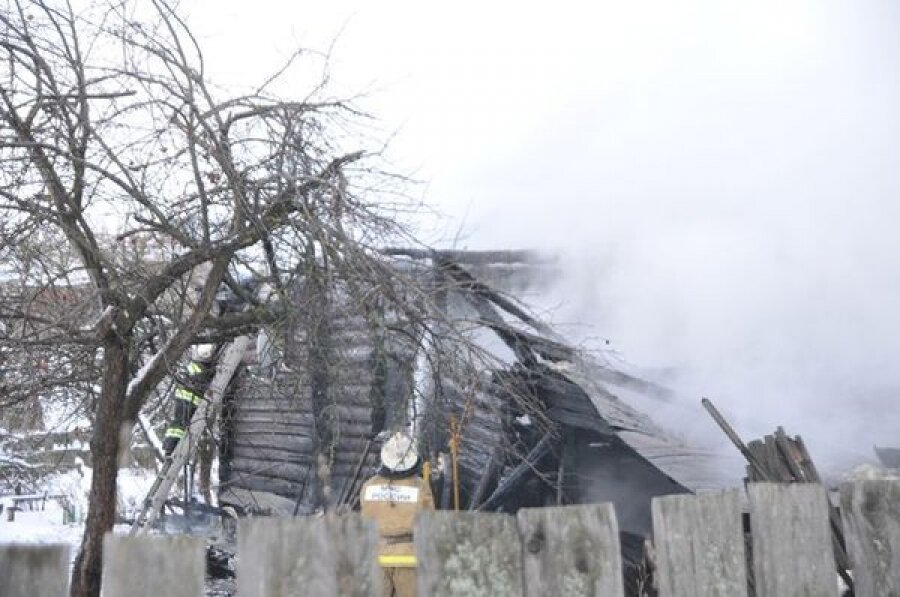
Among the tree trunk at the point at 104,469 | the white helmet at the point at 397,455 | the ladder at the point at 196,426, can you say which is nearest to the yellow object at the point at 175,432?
the ladder at the point at 196,426

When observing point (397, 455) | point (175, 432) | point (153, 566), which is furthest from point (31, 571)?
point (175, 432)

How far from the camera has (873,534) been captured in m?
2.43

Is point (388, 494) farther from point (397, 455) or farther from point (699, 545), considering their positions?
point (699, 545)

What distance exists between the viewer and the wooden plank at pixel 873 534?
2.42m

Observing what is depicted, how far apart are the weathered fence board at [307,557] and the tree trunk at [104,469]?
2.24 meters

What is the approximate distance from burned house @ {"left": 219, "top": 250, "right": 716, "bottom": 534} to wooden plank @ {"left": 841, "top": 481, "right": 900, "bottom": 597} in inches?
69.5

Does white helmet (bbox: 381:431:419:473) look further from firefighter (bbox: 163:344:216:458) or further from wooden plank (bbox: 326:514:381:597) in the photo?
wooden plank (bbox: 326:514:381:597)

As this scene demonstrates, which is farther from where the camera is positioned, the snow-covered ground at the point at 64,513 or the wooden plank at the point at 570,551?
the snow-covered ground at the point at 64,513

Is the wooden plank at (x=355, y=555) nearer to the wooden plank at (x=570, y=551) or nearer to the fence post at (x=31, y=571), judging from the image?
the wooden plank at (x=570, y=551)

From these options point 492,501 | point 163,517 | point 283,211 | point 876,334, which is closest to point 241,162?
point 283,211

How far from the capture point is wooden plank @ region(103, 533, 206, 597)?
1.71 m

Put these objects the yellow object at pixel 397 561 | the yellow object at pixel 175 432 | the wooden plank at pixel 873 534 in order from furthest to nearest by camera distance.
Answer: the yellow object at pixel 175 432 → the yellow object at pixel 397 561 → the wooden plank at pixel 873 534

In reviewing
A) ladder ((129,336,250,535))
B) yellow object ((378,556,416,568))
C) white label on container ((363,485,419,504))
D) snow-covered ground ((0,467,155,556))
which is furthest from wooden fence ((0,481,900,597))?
snow-covered ground ((0,467,155,556))

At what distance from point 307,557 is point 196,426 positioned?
5.35 meters
